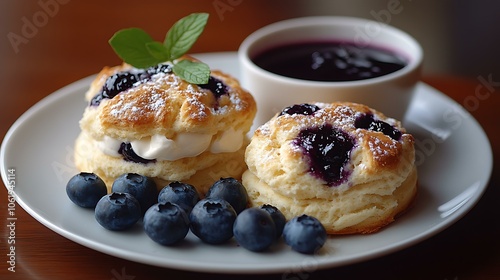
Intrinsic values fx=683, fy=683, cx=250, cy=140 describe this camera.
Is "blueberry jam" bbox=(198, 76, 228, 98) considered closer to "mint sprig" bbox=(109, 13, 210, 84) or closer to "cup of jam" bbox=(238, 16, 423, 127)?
"mint sprig" bbox=(109, 13, 210, 84)

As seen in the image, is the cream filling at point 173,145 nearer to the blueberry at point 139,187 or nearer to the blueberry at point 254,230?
the blueberry at point 139,187

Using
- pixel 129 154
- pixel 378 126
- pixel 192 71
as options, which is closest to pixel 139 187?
pixel 129 154

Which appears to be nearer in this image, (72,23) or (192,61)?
(192,61)

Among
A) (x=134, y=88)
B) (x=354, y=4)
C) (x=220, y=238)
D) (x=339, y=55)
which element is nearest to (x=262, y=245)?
(x=220, y=238)

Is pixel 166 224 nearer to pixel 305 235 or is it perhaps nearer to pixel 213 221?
pixel 213 221

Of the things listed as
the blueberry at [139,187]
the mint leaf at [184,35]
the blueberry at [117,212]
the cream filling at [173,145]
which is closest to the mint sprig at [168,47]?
the mint leaf at [184,35]

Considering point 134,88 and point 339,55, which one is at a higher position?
point 134,88

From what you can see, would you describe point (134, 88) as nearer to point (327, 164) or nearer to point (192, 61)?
point (192, 61)
